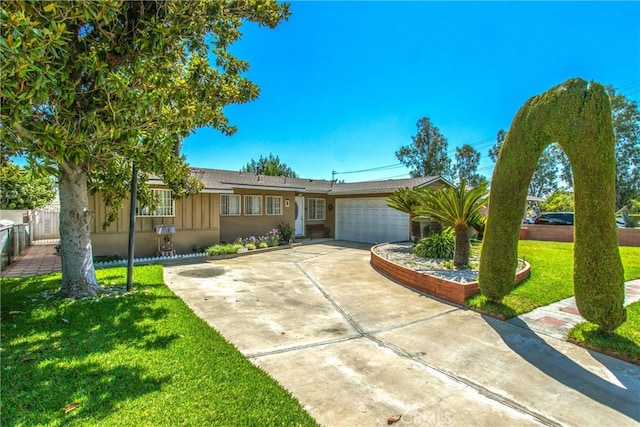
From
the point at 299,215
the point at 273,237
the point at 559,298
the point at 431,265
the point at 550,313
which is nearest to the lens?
the point at 550,313

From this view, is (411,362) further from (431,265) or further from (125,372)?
(431,265)

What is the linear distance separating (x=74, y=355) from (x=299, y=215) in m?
14.4

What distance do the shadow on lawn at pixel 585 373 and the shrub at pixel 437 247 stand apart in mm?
5273

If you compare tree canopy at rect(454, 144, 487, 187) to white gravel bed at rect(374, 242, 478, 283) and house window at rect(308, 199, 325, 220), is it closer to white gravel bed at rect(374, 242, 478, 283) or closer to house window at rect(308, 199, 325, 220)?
house window at rect(308, 199, 325, 220)

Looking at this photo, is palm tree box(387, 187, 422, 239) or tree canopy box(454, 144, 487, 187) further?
tree canopy box(454, 144, 487, 187)


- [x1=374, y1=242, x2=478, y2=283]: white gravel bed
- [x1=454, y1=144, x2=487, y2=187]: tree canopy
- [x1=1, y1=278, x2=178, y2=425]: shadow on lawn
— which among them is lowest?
[x1=1, y1=278, x2=178, y2=425]: shadow on lawn

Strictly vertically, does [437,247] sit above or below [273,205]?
below

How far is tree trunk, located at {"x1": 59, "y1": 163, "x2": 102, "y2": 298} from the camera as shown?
5809mm

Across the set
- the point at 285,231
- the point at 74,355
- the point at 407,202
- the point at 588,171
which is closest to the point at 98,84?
the point at 74,355

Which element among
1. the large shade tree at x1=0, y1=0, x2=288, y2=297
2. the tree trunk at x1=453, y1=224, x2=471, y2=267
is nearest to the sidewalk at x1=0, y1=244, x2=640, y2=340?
the tree trunk at x1=453, y1=224, x2=471, y2=267

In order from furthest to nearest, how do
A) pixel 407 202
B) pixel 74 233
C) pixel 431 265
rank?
pixel 407 202, pixel 431 265, pixel 74 233

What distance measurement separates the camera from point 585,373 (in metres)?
3.71

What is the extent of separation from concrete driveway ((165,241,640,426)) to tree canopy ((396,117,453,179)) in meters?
32.8

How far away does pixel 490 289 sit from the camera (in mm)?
5691
